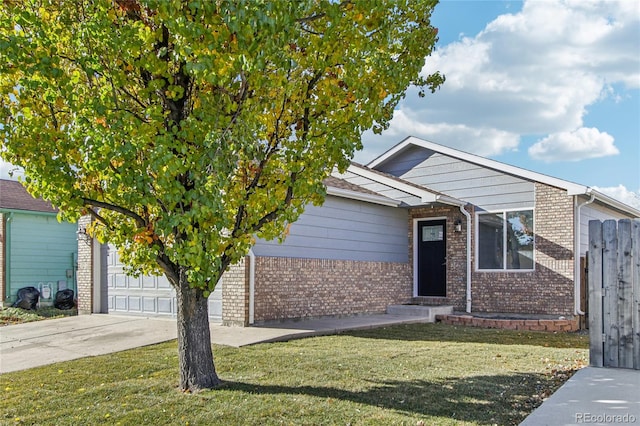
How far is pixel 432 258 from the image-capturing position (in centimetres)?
1472

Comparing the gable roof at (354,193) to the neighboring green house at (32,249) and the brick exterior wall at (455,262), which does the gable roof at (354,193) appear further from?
the neighboring green house at (32,249)

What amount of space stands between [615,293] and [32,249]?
1695 centimetres

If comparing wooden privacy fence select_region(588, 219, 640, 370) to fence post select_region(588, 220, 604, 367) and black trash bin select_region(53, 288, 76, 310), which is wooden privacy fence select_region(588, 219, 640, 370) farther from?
black trash bin select_region(53, 288, 76, 310)

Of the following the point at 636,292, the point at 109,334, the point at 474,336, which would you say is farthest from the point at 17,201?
the point at 636,292

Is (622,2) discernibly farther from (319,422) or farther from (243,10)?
(319,422)

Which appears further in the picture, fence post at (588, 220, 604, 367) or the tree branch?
fence post at (588, 220, 604, 367)

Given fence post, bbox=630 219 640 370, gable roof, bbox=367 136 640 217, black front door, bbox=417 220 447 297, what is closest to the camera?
fence post, bbox=630 219 640 370

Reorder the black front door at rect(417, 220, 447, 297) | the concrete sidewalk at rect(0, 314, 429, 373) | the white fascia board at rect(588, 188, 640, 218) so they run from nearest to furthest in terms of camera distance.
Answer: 1. the concrete sidewalk at rect(0, 314, 429, 373)
2. the white fascia board at rect(588, 188, 640, 218)
3. the black front door at rect(417, 220, 447, 297)

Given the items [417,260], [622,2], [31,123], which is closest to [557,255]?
[417,260]

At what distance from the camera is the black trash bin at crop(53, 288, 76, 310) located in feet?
52.9

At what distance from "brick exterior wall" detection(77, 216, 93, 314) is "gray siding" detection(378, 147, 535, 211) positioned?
8.66 metres

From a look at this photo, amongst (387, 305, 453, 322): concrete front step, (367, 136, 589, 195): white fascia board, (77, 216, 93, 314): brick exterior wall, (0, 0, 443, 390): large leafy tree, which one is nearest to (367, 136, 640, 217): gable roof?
(367, 136, 589, 195): white fascia board

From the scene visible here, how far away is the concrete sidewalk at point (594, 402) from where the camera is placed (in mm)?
4363

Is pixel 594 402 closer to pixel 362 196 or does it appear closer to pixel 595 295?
pixel 595 295
